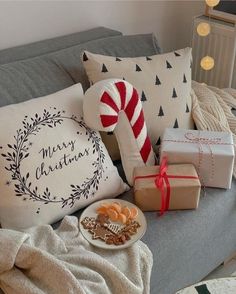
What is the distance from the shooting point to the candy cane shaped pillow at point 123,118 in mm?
1462

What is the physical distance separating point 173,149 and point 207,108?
38 cm

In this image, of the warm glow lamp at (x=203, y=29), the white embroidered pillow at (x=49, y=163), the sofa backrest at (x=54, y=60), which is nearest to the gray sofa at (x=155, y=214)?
the sofa backrest at (x=54, y=60)

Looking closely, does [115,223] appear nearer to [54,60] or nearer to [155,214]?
[155,214]

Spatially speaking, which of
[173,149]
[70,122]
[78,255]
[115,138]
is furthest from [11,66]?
[78,255]

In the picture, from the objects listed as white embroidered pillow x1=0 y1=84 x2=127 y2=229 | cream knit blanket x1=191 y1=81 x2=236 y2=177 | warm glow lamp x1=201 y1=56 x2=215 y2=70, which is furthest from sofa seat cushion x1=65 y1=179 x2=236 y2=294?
warm glow lamp x1=201 y1=56 x2=215 y2=70

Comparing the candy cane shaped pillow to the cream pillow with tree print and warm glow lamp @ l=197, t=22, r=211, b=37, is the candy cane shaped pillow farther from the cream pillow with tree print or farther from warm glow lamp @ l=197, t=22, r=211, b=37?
warm glow lamp @ l=197, t=22, r=211, b=37

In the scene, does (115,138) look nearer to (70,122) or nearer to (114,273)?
(70,122)

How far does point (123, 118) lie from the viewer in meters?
1.56

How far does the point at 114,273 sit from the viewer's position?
1.19 meters

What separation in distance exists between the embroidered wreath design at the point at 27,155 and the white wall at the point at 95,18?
561 mm

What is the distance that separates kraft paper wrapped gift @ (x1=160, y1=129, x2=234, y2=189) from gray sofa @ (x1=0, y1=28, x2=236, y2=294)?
5 centimetres

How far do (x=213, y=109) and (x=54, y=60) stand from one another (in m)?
0.65

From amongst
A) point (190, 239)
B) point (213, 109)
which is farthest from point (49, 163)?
point (213, 109)

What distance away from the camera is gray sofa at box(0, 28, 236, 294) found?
4.63ft
